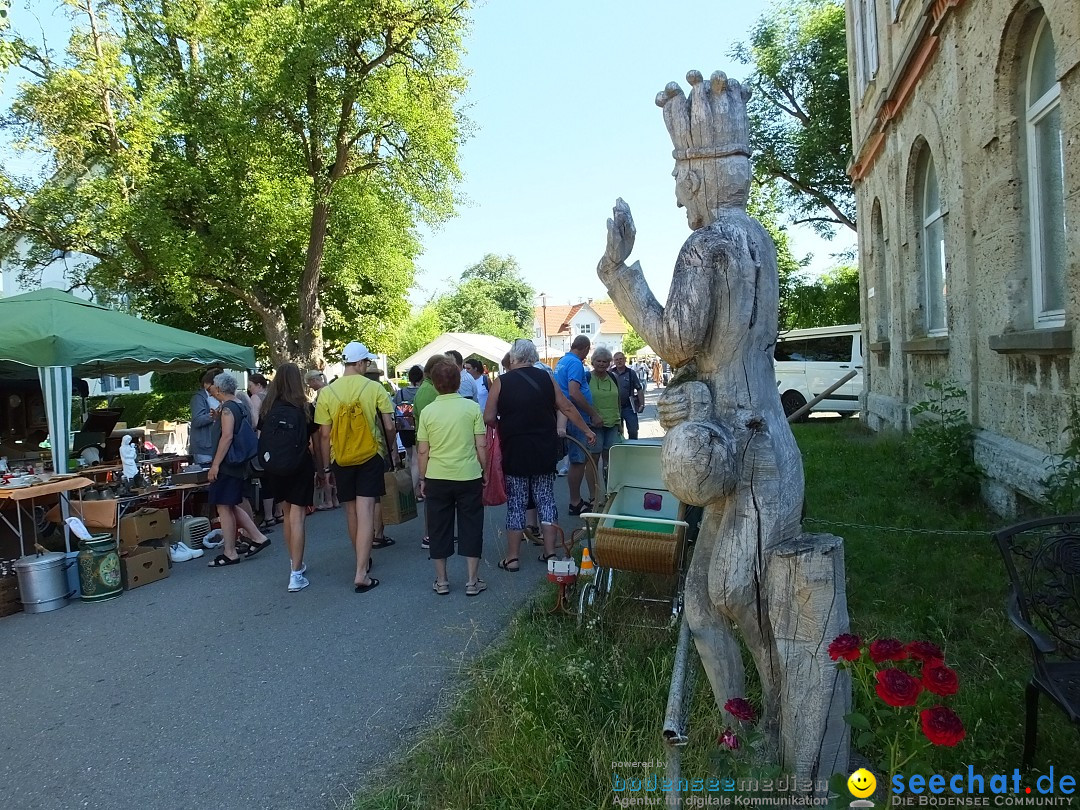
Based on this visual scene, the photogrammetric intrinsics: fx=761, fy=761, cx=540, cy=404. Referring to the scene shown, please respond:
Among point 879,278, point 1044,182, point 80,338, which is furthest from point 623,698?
point 879,278

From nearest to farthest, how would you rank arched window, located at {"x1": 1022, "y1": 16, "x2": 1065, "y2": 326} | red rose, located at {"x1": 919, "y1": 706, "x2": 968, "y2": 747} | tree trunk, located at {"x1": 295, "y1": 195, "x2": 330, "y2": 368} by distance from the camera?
red rose, located at {"x1": 919, "y1": 706, "x2": 968, "y2": 747}
arched window, located at {"x1": 1022, "y1": 16, "x2": 1065, "y2": 326}
tree trunk, located at {"x1": 295, "y1": 195, "x2": 330, "y2": 368}

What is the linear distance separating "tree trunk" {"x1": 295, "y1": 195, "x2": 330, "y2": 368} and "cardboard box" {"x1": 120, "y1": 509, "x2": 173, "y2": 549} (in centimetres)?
1221

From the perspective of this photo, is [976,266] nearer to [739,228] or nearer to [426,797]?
[739,228]

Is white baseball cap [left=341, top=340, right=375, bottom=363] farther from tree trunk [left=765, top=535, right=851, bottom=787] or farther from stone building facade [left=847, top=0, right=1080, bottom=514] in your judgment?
stone building facade [left=847, top=0, right=1080, bottom=514]

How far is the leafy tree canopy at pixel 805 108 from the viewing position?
73.7ft

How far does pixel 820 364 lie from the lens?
17453mm

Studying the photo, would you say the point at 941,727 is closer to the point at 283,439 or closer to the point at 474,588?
the point at 474,588

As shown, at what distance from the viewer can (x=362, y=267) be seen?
20.9 m

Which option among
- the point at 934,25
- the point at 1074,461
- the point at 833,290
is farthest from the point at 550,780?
the point at 833,290

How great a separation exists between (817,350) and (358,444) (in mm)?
14197

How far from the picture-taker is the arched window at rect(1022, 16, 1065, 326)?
5.61 metres

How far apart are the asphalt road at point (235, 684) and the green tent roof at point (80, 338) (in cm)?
285

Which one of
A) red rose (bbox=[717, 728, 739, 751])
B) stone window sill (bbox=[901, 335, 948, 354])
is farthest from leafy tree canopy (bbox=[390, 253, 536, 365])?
red rose (bbox=[717, 728, 739, 751])

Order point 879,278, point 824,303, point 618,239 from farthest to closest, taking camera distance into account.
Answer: point 824,303, point 879,278, point 618,239
